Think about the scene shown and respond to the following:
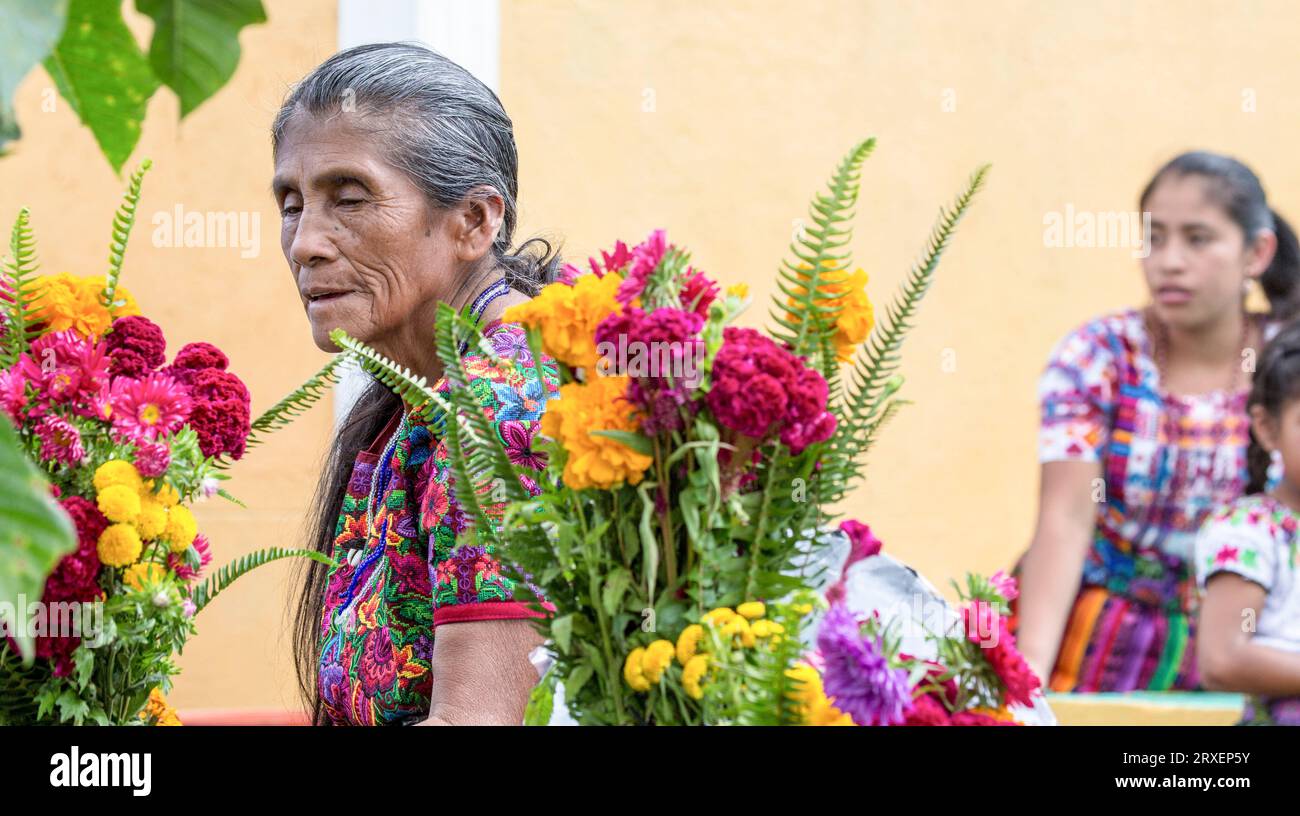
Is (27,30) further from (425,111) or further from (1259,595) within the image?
(1259,595)

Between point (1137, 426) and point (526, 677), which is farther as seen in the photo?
point (1137, 426)

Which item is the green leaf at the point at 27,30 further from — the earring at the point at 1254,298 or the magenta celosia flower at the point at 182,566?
the earring at the point at 1254,298

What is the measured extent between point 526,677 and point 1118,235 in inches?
146

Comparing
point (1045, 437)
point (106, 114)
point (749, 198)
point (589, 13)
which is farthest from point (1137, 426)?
point (106, 114)

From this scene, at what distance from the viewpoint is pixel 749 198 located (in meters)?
4.82

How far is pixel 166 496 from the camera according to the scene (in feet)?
5.17

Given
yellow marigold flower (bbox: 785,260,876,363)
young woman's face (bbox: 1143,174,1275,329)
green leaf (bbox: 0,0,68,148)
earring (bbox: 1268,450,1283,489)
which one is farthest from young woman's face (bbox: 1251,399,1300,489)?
green leaf (bbox: 0,0,68,148)

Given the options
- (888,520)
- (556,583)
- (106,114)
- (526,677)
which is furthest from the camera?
(888,520)

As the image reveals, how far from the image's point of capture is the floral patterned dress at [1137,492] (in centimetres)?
355

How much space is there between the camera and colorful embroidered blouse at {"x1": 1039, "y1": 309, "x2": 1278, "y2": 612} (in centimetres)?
357

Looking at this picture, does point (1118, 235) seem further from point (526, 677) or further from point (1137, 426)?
point (526, 677)

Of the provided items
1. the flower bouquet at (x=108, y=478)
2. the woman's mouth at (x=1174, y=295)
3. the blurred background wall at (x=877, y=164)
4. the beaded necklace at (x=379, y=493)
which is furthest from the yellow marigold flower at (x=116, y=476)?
the blurred background wall at (x=877, y=164)

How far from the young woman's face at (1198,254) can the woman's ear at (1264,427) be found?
25.1 inches

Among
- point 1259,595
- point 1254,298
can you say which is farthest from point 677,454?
A: point 1254,298
